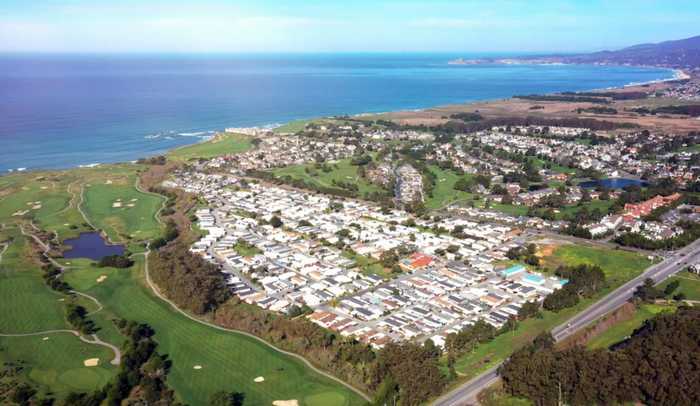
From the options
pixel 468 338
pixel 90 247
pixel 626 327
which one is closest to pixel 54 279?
pixel 90 247

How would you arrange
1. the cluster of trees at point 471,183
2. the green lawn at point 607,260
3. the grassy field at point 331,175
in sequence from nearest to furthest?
the green lawn at point 607,260, the cluster of trees at point 471,183, the grassy field at point 331,175

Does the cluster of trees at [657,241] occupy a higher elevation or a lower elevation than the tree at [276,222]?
higher

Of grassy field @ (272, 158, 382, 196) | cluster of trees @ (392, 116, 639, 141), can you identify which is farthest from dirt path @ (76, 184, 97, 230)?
cluster of trees @ (392, 116, 639, 141)

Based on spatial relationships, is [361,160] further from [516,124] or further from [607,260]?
[607,260]

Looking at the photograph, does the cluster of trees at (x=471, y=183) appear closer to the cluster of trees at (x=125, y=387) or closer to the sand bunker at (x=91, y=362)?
the cluster of trees at (x=125, y=387)

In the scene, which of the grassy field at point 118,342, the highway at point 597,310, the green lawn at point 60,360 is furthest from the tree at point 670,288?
the green lawn at point 60,360

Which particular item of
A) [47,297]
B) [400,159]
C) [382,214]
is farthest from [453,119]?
[47,297]

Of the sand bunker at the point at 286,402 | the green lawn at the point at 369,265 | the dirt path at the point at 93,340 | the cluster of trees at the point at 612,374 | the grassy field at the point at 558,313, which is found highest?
the cluster of trees at the point at 612,374

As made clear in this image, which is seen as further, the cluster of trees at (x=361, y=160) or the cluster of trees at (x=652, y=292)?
the cluster of trees at (x=361, y=160)
